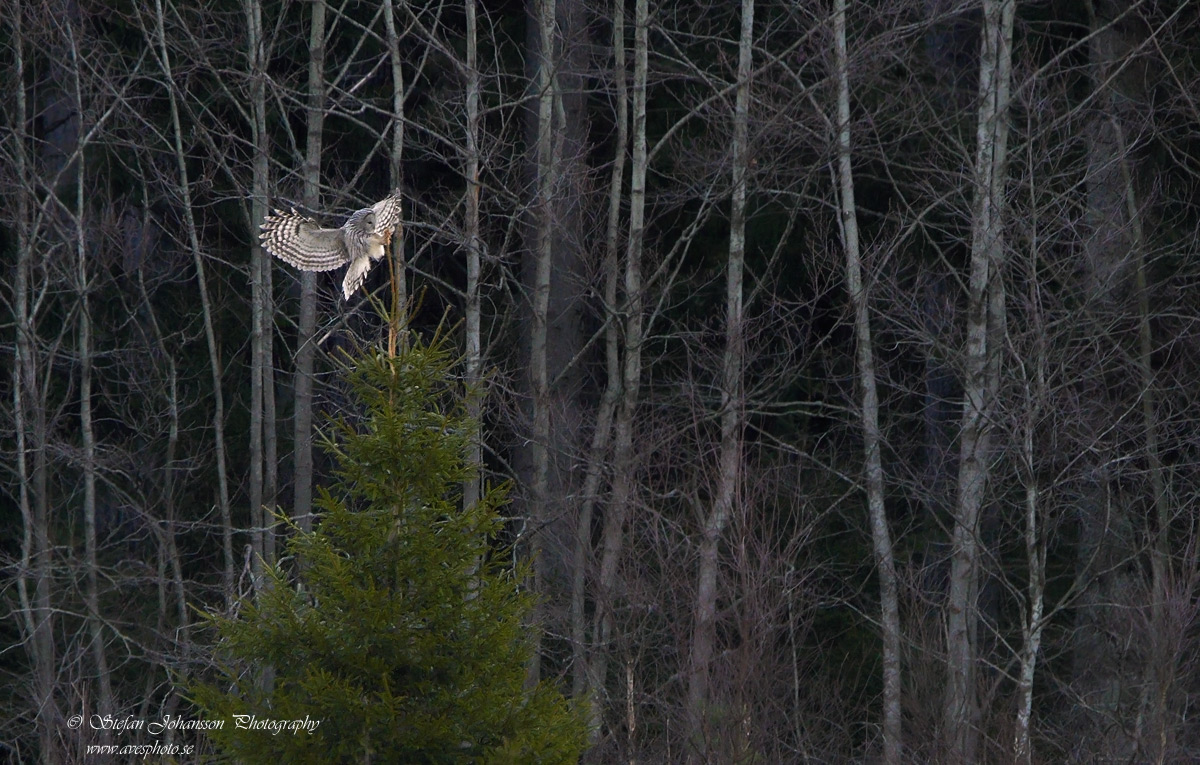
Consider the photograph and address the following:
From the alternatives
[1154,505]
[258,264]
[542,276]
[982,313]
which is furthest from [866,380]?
[258,264]

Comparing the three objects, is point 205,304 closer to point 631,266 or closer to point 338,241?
point 631,266

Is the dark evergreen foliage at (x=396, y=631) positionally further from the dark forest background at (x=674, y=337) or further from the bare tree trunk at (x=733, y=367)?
the bare tree trunk at (x=733, y=367)

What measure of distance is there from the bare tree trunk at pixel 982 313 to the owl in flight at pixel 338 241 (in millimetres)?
7988

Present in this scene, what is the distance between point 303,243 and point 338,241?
15cm

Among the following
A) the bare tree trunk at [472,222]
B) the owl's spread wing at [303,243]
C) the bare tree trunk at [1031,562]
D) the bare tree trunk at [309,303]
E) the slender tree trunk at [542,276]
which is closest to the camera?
the owl's spread wing at [303,243]

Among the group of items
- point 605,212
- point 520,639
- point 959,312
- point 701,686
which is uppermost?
point 605,212

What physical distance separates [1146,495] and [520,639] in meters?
9.24

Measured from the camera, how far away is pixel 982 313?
519 inches

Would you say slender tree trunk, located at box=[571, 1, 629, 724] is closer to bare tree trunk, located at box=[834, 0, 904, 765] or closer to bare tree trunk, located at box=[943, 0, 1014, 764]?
bare tree trunk, located at box=[834, 0, 904, 765]

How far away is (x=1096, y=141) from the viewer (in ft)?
46.0

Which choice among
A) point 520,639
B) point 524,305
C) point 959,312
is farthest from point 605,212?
point 520,639

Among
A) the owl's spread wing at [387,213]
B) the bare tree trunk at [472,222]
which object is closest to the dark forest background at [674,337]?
the bare tree trunk at [472,222]

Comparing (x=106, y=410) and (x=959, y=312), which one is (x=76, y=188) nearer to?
(x=106, y=410)

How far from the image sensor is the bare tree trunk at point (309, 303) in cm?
1287
